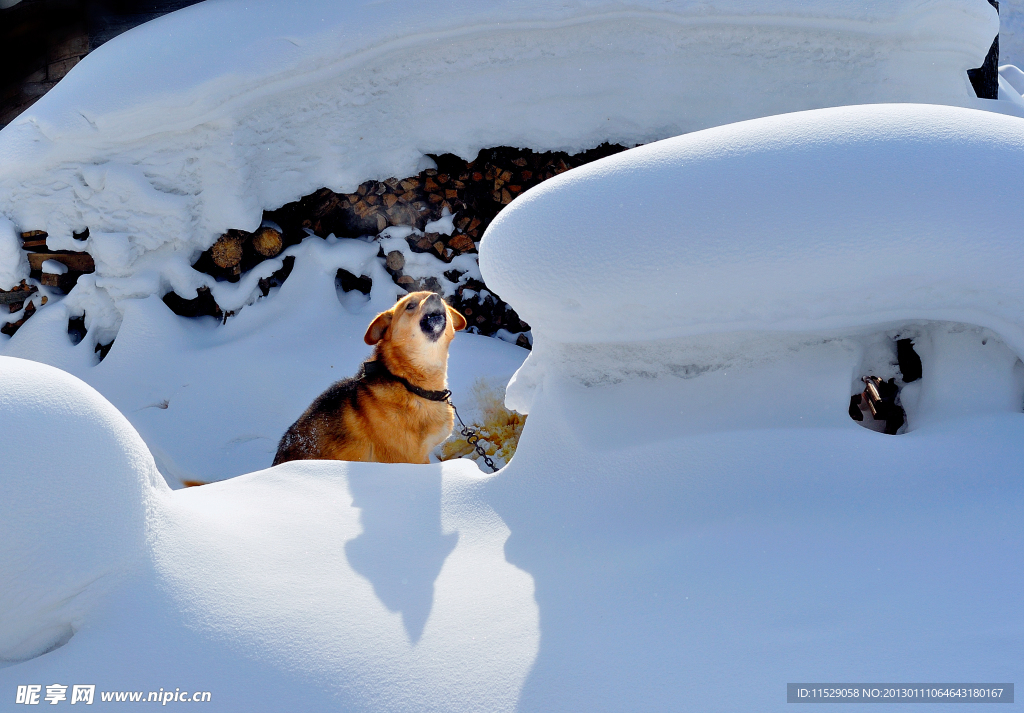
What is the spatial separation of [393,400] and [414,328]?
0.36m

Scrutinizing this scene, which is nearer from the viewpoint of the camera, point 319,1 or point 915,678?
point 915,678

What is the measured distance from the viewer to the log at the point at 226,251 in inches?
166

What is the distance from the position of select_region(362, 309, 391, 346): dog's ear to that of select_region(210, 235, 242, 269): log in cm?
161

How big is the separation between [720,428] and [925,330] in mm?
508

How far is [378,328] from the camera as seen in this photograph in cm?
317

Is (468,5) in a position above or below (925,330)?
above

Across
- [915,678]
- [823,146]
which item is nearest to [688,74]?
[823,146]

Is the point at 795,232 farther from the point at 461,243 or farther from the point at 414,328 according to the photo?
the point at 461,243

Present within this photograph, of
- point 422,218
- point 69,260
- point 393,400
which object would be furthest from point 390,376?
point 69,260

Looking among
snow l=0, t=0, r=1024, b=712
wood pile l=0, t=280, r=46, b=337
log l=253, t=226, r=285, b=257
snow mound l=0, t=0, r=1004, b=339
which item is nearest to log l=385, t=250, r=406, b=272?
snow mound l=0, t=0, r=1004, b=339

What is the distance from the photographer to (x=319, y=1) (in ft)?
13.2

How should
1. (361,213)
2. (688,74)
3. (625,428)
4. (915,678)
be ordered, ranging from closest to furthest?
(915,678)
(625,428)
(688,74)
(361,213)

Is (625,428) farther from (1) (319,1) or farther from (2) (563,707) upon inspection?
(1) (319,1)

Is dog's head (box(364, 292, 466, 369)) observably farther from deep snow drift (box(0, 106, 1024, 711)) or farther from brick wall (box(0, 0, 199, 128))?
brick wall (box(0, 0, 199, 128))
